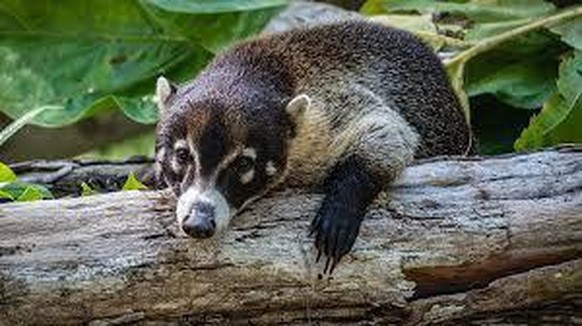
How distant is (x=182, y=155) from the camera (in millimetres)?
3707

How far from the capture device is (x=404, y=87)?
180 inches

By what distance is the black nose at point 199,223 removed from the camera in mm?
3357

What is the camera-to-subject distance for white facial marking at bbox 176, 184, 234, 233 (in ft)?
11.3

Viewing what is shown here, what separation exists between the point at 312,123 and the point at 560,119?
38.6 inches

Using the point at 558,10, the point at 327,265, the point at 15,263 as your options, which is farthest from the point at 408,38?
the point at 15,263

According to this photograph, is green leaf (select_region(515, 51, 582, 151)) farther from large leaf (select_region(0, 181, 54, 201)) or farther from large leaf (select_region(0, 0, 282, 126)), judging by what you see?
large leaf (select_region(0, 181, 54, 201))

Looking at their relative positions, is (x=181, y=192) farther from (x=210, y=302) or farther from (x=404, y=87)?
(x=404, y=87)

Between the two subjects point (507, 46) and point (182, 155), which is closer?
point (182, 155)

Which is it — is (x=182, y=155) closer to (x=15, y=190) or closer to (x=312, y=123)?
(x=312, y=123)

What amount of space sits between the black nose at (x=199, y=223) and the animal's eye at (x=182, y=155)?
0.28 meters

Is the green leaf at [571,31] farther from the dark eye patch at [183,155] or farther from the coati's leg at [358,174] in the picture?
the dark eye patch at [183,155]

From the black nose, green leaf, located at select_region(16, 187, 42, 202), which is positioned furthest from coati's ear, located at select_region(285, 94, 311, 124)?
green leaf, located at select_region(16, 187, 42, 202)

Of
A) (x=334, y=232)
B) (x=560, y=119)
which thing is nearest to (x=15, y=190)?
(x=334, y=232)

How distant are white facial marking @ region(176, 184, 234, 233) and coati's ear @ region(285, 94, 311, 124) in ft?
1.55
